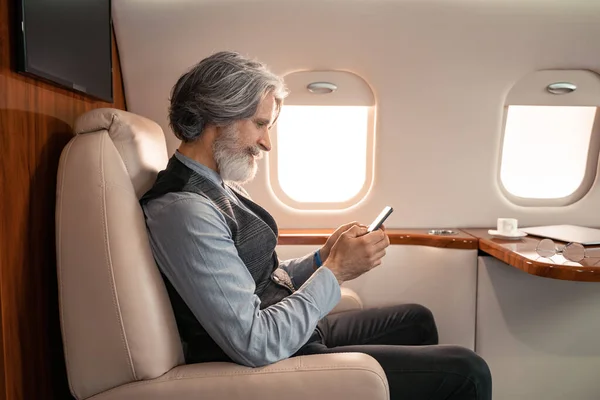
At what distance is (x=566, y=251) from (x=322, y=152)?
1156 millimetres

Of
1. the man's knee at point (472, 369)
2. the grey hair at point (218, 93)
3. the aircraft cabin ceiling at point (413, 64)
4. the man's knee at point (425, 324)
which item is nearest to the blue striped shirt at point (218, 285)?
the grey hair at point (218, 93)

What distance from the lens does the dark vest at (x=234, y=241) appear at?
1245 mm

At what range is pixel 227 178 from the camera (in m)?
1.42

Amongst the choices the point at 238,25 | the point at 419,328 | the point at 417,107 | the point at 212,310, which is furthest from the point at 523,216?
the point at 212,310

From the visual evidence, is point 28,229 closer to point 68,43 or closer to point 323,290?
point 68,43

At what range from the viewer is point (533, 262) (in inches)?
64.0

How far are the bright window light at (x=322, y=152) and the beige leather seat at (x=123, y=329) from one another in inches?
48.1

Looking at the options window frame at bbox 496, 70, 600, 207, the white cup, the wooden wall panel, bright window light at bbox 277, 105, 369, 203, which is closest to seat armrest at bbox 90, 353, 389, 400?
the wooden wall panel

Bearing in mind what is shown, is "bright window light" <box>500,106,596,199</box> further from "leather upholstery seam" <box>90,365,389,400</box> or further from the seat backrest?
the seat backrest

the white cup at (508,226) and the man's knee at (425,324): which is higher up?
the white cup at (508,226)

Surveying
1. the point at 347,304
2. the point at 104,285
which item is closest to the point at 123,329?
the point at 104,285

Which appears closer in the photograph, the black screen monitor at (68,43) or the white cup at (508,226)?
the black screen monitor at (68,43)

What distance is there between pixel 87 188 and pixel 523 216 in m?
1.87

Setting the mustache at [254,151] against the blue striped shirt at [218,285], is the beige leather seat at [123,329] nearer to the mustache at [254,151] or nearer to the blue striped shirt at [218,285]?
the blue striped shirt at [218,285]
